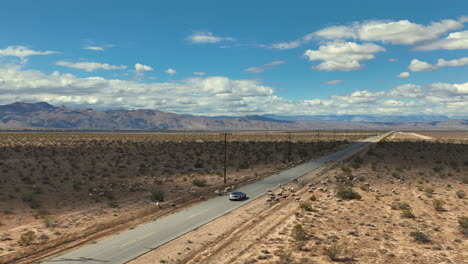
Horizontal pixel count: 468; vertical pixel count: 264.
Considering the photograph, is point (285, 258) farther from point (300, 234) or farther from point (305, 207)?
point (305, 207)

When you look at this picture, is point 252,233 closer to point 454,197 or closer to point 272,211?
point 272,211

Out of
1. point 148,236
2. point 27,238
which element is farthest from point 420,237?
point 27,238

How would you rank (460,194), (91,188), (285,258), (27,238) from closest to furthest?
1. (285,258)
2. (27,238)
3. (460,194)
4. (91,188)

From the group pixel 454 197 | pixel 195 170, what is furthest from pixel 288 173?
pixel 454 197

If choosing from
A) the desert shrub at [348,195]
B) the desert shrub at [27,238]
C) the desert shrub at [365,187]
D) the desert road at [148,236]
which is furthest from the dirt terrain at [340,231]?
the desert shrub at [27,238]

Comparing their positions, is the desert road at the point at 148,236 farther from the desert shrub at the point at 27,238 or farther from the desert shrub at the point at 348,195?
the desert shrub at the point at 348,195
